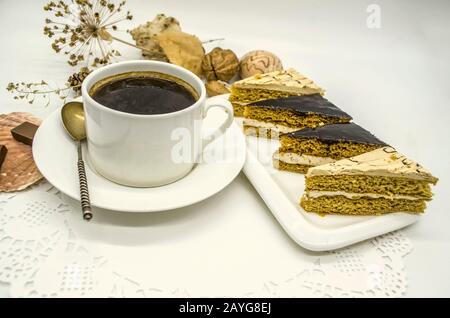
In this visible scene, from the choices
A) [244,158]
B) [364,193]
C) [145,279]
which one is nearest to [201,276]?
[145,279]

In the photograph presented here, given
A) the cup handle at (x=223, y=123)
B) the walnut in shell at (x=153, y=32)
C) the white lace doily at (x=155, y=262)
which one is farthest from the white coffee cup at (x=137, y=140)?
the walnut in shell at (x=153, y=32)

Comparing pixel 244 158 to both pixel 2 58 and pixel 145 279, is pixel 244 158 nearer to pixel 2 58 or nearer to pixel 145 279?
pixel 145 279

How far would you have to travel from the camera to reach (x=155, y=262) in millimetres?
1444

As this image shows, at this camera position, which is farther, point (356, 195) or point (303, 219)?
point (356, 195)

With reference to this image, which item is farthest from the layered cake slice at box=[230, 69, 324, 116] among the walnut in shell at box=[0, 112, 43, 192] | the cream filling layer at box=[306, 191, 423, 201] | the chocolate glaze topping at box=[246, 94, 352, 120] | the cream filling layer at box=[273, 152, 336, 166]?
the walnut in shell at box=[0, 112, 43, 192]

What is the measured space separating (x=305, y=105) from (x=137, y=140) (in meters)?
0.95

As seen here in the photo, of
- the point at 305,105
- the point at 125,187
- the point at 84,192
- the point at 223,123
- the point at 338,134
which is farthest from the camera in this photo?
the point at 305,105

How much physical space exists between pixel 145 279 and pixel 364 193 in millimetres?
819

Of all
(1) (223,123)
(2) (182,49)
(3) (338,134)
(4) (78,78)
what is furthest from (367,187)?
(4) (78,78)

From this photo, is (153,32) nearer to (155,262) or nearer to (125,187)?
(125,187)

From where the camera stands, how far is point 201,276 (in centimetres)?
142

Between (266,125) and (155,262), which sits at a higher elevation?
(266,125)

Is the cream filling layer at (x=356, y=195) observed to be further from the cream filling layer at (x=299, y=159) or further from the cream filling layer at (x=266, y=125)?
the cream filling layer at (x=266, y=125)

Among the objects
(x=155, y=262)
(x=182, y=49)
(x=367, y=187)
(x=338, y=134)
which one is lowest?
(x=155, y=262)
